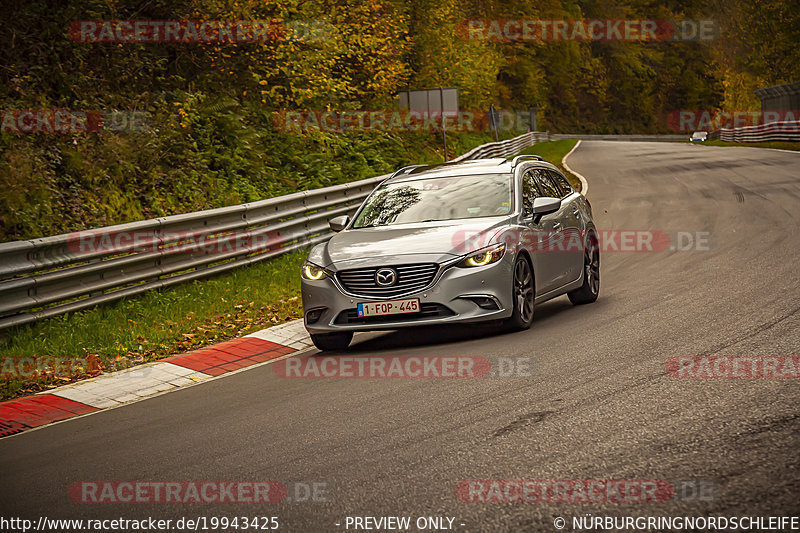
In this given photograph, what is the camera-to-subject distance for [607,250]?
1598 cm

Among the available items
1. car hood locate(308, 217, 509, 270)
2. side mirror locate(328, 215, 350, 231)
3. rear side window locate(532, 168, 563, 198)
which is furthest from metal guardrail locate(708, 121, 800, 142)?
car hood locate(308, 217, 509, 270)

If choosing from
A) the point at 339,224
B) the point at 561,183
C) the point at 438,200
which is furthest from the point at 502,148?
the point at 339,224

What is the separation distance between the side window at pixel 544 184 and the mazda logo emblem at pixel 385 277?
275cm

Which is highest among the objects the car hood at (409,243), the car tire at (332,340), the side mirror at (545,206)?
the side mirror at (545,206)

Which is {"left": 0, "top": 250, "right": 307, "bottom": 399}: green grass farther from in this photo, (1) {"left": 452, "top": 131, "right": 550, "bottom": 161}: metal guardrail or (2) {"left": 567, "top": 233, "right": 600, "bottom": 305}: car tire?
(1) {"left": 452, "top": 131, "right": 550, "bottom": 161}: metal guardrail

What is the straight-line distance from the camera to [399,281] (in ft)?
30.1

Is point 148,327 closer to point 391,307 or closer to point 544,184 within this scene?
point 391,307

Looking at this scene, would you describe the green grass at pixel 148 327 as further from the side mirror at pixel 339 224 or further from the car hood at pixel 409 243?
the car hood at pixel 409 243

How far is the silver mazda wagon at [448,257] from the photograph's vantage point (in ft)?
29.9

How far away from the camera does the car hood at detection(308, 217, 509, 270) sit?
9258mm

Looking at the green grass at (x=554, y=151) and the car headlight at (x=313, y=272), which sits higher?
the car headlight at (x=313, y=272)

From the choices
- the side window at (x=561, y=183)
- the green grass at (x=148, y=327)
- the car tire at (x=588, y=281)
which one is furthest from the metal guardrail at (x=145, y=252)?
the car tire at (x=588, y=281)

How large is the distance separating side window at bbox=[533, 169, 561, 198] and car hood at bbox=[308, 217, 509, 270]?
1503 mm

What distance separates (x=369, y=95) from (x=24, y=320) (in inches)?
869
